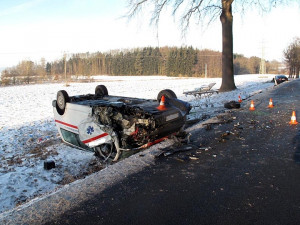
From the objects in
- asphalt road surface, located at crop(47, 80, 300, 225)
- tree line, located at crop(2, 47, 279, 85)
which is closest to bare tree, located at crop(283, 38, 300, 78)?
tree line, located at crop(2, 47, 279, 85)

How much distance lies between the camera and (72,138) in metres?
6.59

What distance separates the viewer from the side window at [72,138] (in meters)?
6.27

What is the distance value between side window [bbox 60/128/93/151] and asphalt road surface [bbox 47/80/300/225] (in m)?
2.76

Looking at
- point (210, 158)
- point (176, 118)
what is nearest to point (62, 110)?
point (176, 118)

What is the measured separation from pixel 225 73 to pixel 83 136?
13641 millimetres

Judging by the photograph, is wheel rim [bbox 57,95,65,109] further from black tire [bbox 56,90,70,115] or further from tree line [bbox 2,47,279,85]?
tree line [bbox 2,47,279,85]

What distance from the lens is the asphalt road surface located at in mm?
2564

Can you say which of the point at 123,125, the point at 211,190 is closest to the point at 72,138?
the point at 123,125

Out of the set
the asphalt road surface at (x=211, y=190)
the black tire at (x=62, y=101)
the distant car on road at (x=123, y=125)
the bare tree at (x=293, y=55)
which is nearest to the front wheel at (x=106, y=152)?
the distant car on road at (x=123, y=125)

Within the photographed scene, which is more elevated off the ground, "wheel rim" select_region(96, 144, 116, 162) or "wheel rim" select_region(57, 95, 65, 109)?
"wheel rim" select_region(57, 95, 65, 109)

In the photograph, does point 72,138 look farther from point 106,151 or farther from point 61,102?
point 106,151

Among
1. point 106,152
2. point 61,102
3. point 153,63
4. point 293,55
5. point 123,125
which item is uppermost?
point 153,63

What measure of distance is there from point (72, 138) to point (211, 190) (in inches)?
178

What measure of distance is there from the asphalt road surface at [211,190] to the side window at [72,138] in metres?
2.76
